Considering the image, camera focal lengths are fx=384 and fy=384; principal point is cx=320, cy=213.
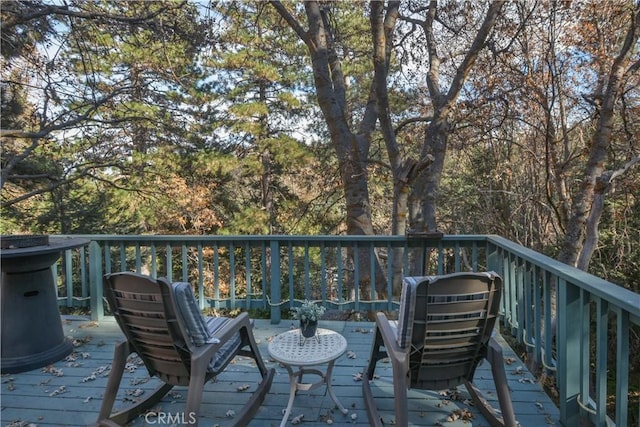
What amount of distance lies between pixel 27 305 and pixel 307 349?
2411 millimetres

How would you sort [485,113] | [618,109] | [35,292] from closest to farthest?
[35,292]
[618,109]
[485,113]

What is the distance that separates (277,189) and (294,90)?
332 cm

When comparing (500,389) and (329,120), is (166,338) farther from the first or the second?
(329,120)

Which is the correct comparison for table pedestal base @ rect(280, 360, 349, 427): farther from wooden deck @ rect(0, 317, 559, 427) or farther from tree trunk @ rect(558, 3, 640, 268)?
tree trunk @ rect(558, 3, 640, 268)

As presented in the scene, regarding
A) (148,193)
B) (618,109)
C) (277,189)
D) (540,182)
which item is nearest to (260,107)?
(277,189)

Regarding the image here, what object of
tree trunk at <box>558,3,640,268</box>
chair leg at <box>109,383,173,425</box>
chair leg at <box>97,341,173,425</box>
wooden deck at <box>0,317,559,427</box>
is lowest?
wooden deck at <box>0,317,559,427</box>

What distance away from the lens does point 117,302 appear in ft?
7.33

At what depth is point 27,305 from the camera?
3131 millimetres

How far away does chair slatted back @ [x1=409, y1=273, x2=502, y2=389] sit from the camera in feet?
6.57

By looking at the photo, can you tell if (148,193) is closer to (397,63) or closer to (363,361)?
(397,63)

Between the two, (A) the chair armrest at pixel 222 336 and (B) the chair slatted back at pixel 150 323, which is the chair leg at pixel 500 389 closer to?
(A) the chair armrest at pixel 222 336

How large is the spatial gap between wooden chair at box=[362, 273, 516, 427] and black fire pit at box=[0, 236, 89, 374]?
2.69 meters

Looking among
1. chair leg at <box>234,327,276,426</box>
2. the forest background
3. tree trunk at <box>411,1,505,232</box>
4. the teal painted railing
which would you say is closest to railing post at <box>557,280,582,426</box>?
the teal painted railing

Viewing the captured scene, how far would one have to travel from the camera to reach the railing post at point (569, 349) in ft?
7.11
